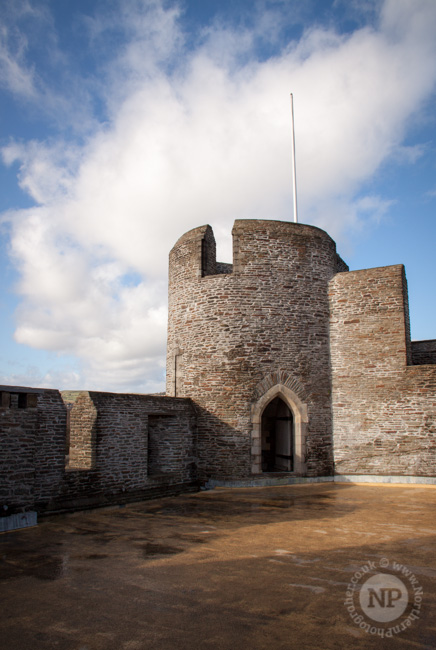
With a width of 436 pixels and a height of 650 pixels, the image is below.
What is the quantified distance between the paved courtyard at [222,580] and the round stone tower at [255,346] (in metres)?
3.67

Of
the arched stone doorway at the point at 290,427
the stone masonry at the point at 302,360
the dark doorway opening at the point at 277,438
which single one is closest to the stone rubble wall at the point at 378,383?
the stone masonry at the point at 302,360

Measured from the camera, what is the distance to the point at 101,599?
4.56 m

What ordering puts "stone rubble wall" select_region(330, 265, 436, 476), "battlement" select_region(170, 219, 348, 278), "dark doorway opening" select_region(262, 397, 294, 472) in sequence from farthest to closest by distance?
"dark doorway opening" select_region(262, 397, 294, 472)
"battlement" select_region(170, 219, 348, 278)
"stone rubble wall" select_region(330, 265, 436, 476)

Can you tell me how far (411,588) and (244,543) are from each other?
98.7 inches

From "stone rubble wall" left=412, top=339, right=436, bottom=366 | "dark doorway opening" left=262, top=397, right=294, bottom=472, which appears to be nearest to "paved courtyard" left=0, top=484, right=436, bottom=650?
"dark doorway opening" left=262, top=397, right=294, bottom=472

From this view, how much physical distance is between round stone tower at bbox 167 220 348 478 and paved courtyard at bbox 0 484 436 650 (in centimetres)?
367

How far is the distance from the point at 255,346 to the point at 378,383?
11.6ft

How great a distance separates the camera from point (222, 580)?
16.4 ft

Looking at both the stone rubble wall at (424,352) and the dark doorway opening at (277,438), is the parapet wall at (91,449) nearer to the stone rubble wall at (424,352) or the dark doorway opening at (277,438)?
the dark doorway opening at (277,438)

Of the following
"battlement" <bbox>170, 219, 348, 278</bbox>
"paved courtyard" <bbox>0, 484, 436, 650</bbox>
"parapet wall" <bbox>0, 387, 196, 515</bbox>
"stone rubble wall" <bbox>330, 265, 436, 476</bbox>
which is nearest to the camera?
"paved courtyard" <bbox>0, 484, 436, 650</bbox>

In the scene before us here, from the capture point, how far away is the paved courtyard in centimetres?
380

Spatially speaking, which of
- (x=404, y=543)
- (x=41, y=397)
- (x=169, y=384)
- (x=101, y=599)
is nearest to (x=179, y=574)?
(x=101, y=599)

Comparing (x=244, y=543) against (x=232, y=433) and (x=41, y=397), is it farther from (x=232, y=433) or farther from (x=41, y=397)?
(x=232, y=433)

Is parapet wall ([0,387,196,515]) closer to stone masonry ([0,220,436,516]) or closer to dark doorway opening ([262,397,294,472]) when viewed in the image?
stone masonry ([0,220,436,516])
